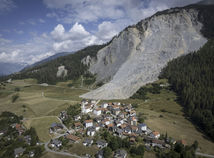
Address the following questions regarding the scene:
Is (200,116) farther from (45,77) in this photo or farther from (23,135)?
(45,77)

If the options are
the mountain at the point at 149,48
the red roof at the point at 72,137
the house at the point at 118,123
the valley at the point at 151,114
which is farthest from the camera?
the mountain at the point at 149,48

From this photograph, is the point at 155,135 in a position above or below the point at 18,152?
above

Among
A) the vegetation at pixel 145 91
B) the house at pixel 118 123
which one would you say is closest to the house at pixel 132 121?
the house at pixel 118 123

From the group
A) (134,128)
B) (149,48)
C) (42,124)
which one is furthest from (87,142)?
(149,48)

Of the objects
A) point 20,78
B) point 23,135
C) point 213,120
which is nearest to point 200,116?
point 213,120

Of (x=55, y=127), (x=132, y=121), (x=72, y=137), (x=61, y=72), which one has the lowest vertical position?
(x=72, y=137)

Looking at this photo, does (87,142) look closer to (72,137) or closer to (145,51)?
(72,137)

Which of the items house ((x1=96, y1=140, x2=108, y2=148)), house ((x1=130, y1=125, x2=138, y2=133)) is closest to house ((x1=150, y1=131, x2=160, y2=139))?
house ((x1=130, y1=125, x2=138, y2=133))

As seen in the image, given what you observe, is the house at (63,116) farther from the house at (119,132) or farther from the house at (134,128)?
the house at (134,128)
